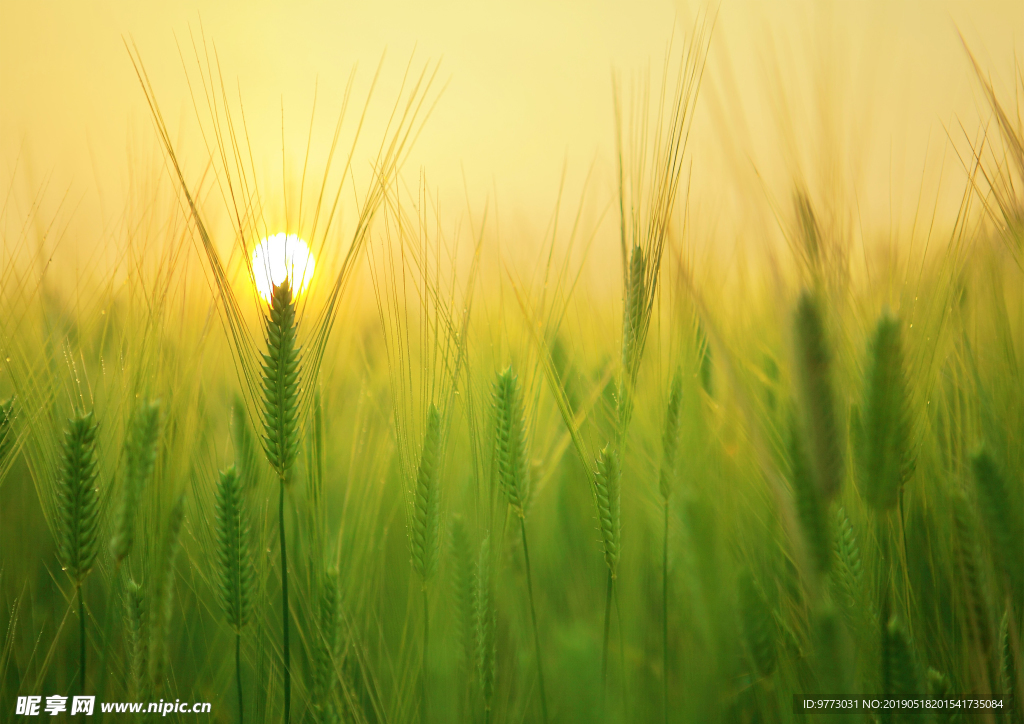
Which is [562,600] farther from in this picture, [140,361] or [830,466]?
[140,361]

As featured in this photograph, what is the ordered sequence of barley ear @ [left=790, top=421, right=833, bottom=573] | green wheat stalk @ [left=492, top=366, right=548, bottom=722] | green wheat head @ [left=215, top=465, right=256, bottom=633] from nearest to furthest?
barley ear @ [left=790, top=421, right=833, bottom=573], green wheat head @ [left=215, top=465, right=256, bottom=633], green wheat stalk @ [left=492, top=366, right=548, bottom=722]

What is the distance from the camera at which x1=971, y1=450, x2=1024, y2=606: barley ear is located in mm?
673

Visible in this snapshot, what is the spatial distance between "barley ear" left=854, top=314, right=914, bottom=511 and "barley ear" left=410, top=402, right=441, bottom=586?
0.56 metres

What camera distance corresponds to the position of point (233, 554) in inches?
26.8

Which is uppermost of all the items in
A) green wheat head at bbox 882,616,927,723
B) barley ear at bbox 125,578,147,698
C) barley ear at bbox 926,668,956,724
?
barley ear at bbox 125,578,147,698

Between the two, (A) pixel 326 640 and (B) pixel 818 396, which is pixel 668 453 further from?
(A) pixel 326 640

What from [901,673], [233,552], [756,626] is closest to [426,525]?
[233,552]

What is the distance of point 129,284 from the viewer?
0.88m

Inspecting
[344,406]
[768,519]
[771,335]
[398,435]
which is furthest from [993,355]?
[344,406]

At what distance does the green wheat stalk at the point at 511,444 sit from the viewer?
0.77 metres

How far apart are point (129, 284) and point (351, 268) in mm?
408

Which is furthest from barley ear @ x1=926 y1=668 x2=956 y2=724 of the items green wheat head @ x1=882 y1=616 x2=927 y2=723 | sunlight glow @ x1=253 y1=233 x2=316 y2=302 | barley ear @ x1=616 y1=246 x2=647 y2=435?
sunlight glow @ x1=253 y1=233 x2=316 y2=302

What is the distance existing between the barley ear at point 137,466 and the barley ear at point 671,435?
727mm

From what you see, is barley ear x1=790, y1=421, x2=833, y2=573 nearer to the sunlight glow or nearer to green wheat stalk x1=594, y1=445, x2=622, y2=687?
green wheat stalk x1=594, y1=445, x2=622, y2=687
